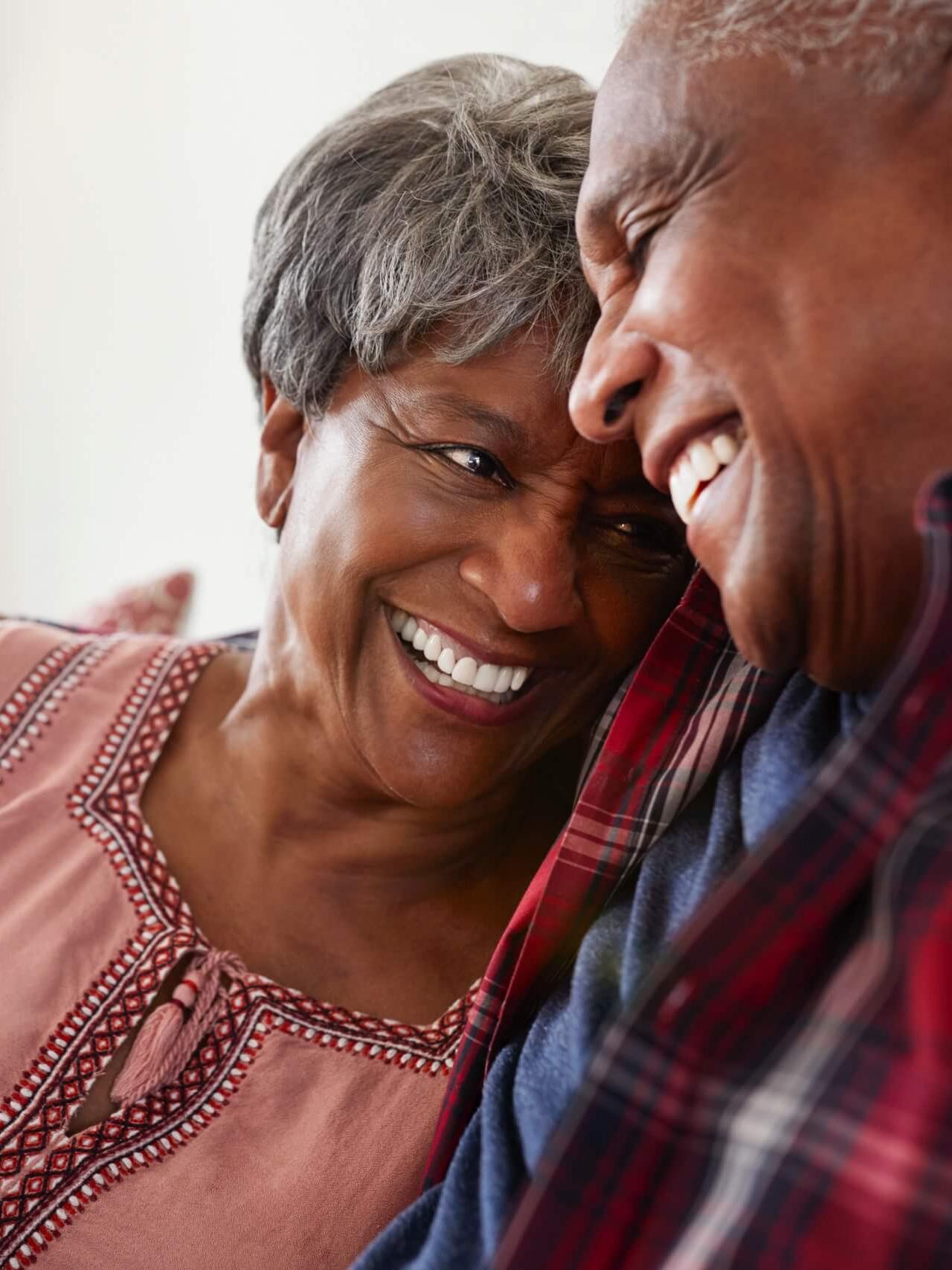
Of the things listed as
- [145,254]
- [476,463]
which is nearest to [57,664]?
[476,463]

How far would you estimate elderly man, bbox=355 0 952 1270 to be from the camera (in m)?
0.73

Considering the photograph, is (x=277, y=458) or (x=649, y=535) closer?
(x=649, y=535)

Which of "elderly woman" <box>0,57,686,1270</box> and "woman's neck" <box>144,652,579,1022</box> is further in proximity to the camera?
"woman's neck" <box>144,652,579,1022</box>

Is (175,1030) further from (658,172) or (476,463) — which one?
(658,172)

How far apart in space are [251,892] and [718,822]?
691 mm

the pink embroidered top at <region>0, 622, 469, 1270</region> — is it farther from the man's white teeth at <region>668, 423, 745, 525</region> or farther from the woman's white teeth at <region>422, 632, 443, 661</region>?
the man's white teeth at <region>668, 423, 745, 525</region>

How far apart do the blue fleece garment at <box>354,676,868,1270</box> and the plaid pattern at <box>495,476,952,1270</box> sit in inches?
6.7

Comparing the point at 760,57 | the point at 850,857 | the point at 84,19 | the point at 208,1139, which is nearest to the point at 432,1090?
the point at 208,1139

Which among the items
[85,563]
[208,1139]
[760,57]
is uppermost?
[760,57]

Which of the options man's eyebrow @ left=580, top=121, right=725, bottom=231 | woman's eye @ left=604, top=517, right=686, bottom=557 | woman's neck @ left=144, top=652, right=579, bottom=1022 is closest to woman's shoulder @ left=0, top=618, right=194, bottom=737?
woman's neck @ left=144, top=652, right=579, bottom=1022

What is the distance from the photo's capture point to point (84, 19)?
3.24 m

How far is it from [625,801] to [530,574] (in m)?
0.26

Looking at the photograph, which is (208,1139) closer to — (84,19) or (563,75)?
(563,75)

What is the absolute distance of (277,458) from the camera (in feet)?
5.31
